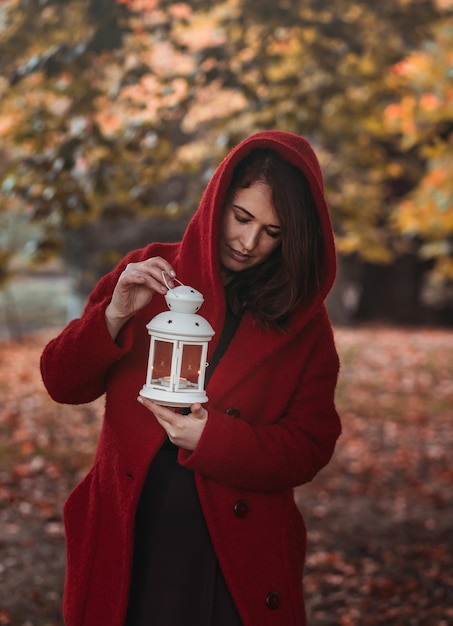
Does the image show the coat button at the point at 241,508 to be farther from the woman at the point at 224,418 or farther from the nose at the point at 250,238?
the nose at the point at 250,238

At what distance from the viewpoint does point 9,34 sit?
4977mm

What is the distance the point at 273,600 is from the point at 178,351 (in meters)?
0.76

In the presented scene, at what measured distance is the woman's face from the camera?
6.98ft

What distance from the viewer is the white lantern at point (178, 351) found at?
195 centimetres

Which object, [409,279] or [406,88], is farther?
[409,279]

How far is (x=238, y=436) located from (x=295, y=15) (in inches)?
155

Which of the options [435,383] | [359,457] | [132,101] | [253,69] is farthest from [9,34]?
[435,383]

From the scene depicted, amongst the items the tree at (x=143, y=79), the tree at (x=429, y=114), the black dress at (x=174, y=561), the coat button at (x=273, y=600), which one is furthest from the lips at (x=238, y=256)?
the tree at (x=429, y=114)

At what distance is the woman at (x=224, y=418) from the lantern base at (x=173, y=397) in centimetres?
9

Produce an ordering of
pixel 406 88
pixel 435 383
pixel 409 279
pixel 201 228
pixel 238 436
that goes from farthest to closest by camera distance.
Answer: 1. pixel 409 279
2. pixel 435 383
3. pixel 406 88
4. pixel 201 228
5. pixel 238 436

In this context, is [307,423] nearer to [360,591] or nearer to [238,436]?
[238,436]

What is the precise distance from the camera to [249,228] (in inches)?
84.2

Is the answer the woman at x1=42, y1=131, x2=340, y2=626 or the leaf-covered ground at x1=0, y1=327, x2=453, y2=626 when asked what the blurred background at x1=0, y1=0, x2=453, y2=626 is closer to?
the leaf-covered ground at x1=0, y1=327, x2=453, y2=626

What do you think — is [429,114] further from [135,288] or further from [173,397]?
[173,397]
